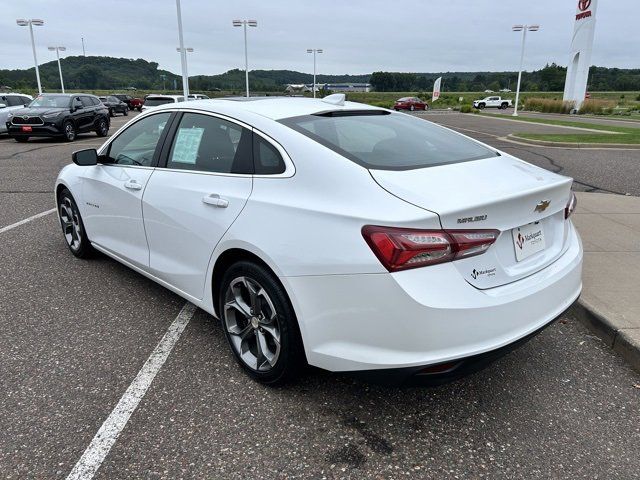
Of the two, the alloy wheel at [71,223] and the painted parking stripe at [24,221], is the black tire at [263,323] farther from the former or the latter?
the painted parking stripe at [24,221]

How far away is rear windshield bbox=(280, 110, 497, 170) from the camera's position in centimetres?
277

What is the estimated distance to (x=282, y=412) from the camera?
2781 millimetres

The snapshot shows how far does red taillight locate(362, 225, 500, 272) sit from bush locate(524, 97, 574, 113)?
146ft

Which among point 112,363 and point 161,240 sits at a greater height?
point 161,240

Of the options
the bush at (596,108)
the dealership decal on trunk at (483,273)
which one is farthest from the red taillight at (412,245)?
the bush at (596,108)

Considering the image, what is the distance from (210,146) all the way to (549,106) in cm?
4659

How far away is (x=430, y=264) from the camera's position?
2.26m

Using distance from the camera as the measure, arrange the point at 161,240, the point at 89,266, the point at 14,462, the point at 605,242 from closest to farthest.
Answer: the point at 14,462
the point at 161,240
the point at 89,266
the point at 605,242

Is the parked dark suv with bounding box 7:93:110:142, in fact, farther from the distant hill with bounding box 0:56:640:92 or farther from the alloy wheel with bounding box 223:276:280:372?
the distant hill with bounding box 0:56:640:92

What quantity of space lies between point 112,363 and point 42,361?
17.9 inches

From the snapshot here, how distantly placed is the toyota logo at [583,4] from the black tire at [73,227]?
4381cm

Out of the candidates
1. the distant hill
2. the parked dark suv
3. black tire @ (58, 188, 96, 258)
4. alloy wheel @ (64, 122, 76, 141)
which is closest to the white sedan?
black tire @ (58, 188, 96, 258)

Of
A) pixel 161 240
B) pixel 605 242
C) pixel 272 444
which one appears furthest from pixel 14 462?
pixel 605 242

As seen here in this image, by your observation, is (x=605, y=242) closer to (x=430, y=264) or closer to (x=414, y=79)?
(x=430, y=264)
